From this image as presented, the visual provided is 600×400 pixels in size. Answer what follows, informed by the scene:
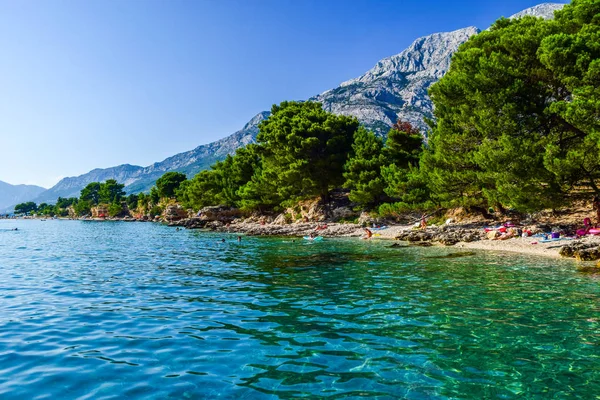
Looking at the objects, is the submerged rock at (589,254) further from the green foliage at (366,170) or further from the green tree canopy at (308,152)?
the green tree canopy at (308,152)

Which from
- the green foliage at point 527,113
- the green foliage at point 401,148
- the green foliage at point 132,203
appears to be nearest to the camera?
the green foliage at point 527,113

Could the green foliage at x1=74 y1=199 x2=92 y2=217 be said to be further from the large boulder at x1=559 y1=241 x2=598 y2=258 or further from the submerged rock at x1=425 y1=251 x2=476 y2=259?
the large boulder at x1=559 y1=241 x2=598 y2=258

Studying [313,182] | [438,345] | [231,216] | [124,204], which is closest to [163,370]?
Result: [438,345]

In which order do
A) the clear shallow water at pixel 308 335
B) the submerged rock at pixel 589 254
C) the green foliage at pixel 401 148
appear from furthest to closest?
1. the green foliage at pixel 401 148
2. the submerged rock at pixel 589 254
3. the clear shallow water at pixel 308 335

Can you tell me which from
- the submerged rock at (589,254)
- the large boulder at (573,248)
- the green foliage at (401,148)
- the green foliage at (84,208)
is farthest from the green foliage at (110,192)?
the submerged rock at (589,254)

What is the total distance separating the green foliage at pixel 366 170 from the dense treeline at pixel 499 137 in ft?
0.47

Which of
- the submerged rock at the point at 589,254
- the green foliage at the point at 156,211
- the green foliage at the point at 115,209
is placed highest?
the green foliage at the point at 115,209

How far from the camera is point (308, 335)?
9336 millimetres

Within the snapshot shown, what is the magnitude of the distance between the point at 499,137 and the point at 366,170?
23.1 metres

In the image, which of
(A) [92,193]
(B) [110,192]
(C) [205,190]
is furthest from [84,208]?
(C) [205,190]

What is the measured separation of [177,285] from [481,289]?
500 inches

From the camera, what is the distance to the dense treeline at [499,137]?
Answer: 945 inches

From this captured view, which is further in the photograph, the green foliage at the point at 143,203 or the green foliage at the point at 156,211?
the green foliage at the point at 143,203

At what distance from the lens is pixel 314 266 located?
2180 cm
